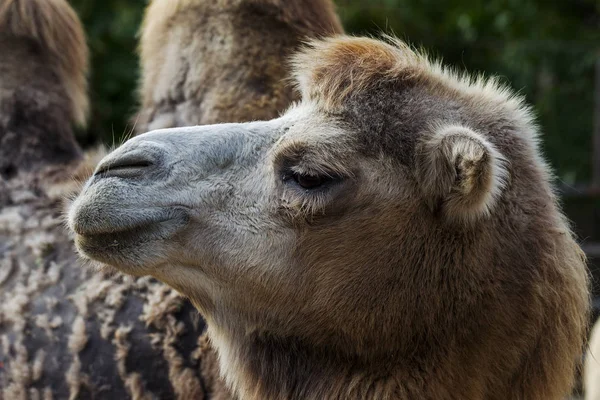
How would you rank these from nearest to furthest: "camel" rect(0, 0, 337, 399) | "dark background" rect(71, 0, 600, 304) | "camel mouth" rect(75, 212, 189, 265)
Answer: "camel mouth" rect(75, 212, 189, 265), "camel" rect(0, 0, 337, 399), "dark background" rect(71, 0, 600, 304)

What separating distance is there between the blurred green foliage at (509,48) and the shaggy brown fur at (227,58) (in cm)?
479

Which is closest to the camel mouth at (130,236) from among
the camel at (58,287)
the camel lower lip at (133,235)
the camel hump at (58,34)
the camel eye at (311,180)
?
the camel lower lip at (133,235)

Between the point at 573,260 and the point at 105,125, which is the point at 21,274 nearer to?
the point at 573,260

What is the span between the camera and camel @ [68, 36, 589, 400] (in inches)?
101

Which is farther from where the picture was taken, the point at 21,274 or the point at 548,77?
the point at 548,77

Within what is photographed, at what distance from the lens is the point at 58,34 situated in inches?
172

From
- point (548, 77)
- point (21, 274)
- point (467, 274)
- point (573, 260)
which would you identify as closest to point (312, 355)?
point (467, 274)

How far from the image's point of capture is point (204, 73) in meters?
3.90

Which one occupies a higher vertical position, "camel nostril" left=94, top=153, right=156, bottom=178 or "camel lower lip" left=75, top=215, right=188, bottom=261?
"camel nostril" left=94, top=153, right=156, bottom=178

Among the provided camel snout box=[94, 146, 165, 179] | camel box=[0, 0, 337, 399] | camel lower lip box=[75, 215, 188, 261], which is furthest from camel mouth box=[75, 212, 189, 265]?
camel box=[0, 0, 337, 399]

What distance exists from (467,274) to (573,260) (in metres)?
0.37

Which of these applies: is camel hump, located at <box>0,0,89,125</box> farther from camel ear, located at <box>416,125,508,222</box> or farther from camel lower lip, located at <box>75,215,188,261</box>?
camel ear, located at <box>416,125,508,222</box>

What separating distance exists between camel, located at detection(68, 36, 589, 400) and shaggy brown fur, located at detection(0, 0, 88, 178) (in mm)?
1556

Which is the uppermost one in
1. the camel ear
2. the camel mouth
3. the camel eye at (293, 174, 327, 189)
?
the camel ear
